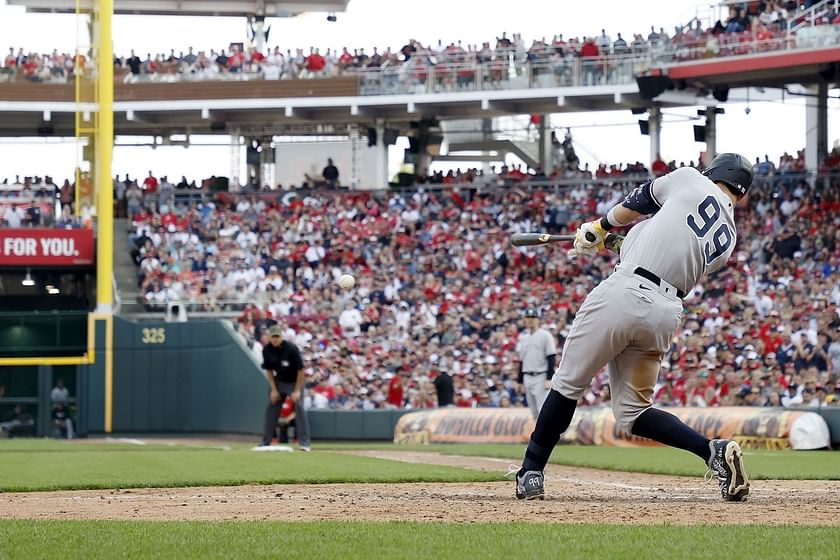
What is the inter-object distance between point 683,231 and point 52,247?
23061mm

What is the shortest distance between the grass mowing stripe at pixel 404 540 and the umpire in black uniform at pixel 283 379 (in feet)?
31.8

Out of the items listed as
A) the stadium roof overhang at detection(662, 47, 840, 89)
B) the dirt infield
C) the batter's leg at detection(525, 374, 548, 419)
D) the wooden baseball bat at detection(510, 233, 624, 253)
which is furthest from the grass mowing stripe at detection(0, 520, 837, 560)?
the stadium roof overhang at detection(662, 47, 840, 89)

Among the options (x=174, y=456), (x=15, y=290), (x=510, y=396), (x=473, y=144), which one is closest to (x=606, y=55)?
(x=473, y=144)

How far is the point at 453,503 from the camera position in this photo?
7.38 metres

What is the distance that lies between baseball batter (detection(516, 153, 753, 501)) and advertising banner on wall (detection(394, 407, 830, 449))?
9039 millimetres

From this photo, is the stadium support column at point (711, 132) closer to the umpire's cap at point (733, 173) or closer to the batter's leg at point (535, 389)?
the batter's leg at point (535, 389)

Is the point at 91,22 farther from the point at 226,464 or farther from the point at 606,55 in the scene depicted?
the point at 226,464

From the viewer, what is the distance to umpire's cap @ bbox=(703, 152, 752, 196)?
24.6ft

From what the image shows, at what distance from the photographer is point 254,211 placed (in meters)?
31.1

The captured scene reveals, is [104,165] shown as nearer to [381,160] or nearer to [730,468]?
[381,160]

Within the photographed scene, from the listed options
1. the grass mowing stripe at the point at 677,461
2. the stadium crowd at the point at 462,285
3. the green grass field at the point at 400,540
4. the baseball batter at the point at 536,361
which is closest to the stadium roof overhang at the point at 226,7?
the stadium crowd at the point at 462,285

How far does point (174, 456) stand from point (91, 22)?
17.2 meters

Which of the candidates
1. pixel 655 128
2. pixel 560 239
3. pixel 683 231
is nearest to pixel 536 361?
pixel 560 239

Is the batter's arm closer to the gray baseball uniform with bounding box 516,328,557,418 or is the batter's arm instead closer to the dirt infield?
the dirt infield
